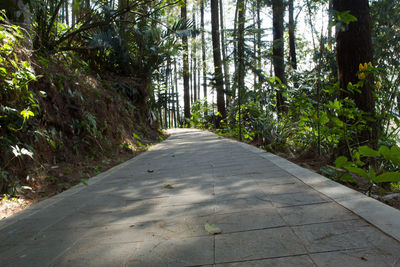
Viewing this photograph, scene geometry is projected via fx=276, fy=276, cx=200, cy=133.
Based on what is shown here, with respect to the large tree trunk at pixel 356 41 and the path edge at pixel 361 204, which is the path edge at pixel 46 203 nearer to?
the path edge at pixel 361 204

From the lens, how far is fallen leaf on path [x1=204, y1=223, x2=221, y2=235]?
1.70 m

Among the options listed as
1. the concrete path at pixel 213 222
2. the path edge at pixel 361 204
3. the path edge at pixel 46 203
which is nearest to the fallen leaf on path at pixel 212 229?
the concrete path at pixel 213 222

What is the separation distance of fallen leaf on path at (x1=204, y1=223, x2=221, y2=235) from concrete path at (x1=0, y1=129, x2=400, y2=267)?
0.04m

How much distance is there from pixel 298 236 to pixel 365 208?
1.95 feet

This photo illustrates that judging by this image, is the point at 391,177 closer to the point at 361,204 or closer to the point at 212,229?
the point at 361,204

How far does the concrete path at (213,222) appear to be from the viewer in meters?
1.40

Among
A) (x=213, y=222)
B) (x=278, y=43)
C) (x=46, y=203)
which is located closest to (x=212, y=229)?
(x=213, y=222)

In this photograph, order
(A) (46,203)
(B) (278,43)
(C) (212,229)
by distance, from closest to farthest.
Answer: (C) (212,229) → (A) (46,203) → (B) (278,43)

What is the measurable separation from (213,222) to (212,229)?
0.47 ft

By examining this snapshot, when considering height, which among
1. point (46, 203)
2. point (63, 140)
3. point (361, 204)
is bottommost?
point (46, 203)

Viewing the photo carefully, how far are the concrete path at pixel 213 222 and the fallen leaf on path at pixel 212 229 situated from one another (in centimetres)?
4

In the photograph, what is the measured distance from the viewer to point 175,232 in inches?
69.6

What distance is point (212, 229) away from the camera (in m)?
1.73

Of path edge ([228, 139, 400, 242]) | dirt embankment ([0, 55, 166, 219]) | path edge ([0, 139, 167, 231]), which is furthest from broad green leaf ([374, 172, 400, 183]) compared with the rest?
dirt embankment ([0, 55, 166, 219])
